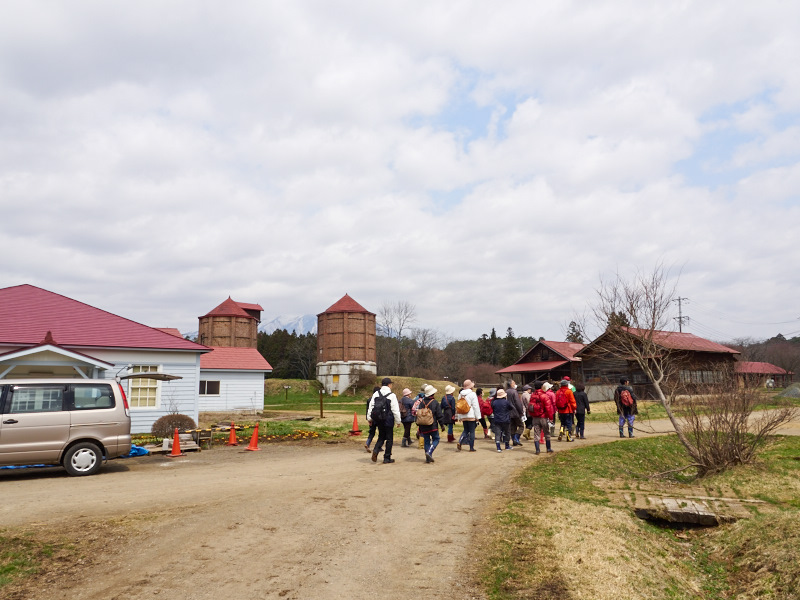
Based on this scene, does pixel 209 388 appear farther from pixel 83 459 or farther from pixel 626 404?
pixel 626 404

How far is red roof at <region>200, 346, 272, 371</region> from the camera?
120ft

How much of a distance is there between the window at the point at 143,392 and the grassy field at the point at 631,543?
15359 mm

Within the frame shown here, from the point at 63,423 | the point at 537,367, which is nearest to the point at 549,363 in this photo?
the point at 537,367

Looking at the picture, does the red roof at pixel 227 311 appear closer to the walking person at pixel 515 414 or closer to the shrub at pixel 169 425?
the shrub at pixel 169 425

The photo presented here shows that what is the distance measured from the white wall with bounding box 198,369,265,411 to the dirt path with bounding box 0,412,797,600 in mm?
23970

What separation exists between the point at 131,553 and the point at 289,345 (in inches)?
3341

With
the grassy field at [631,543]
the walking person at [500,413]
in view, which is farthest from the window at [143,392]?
the grassy field at [631,543]

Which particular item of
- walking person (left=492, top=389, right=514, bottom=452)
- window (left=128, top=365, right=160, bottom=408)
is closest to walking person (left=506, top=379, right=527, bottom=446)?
walking person (left=492, top=389, right=514, bottom=452)

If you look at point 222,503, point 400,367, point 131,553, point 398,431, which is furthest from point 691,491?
point 400,367

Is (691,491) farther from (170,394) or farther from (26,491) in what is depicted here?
(170,394)

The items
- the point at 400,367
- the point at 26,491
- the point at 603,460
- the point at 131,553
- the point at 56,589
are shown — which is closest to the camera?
the point at 56,589

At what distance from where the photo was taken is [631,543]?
6.65 meters

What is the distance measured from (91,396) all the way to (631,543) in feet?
34.9

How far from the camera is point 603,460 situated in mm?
12867
